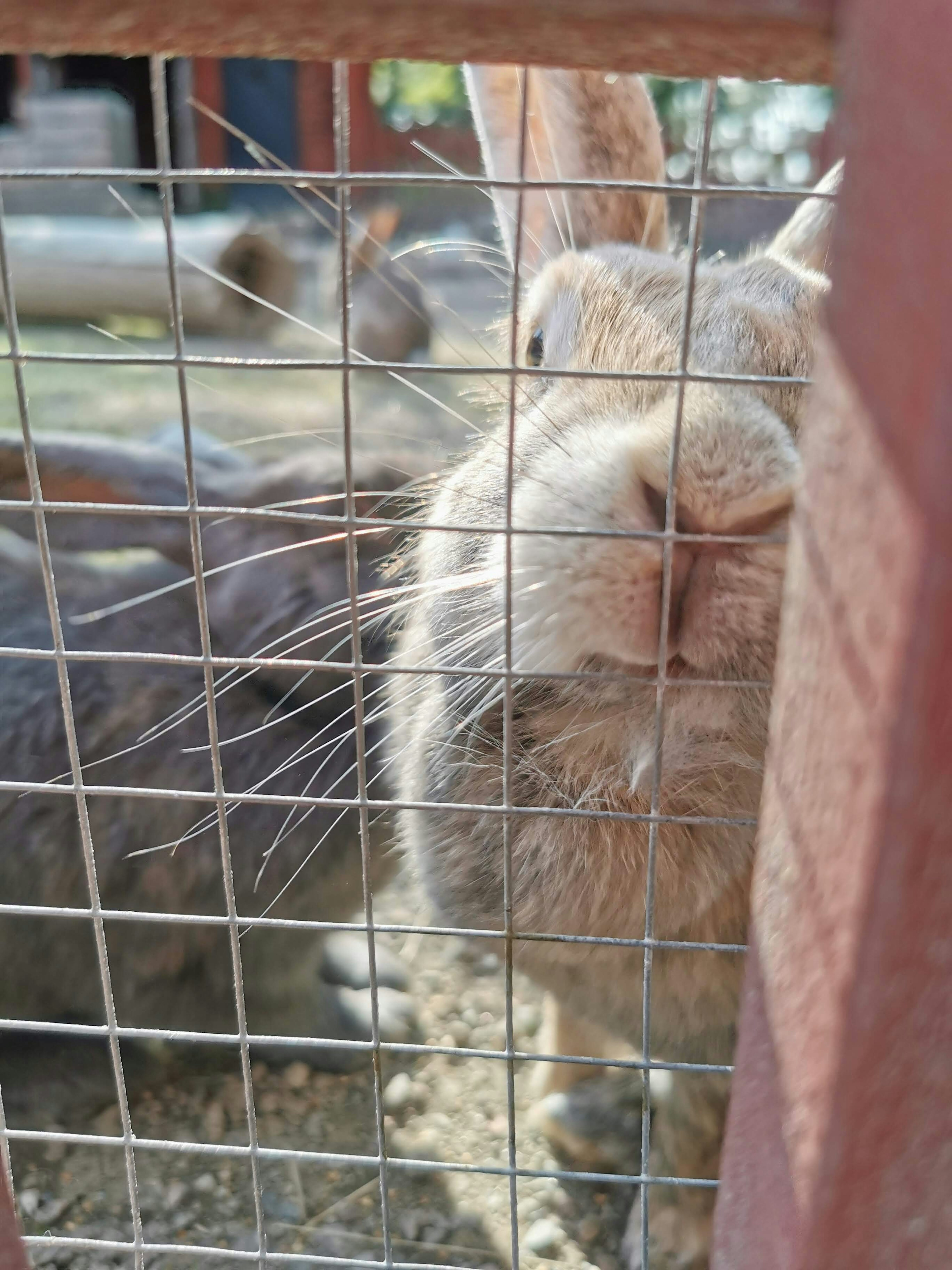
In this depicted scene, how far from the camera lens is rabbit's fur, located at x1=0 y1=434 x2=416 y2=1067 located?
217cm

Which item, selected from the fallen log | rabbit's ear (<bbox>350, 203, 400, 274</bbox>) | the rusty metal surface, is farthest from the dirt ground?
the fallen log

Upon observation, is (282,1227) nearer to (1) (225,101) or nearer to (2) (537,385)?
(2) (537,385)

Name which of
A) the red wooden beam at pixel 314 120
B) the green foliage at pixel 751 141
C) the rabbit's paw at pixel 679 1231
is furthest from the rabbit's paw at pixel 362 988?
the red wooden beam at pixel 314 120

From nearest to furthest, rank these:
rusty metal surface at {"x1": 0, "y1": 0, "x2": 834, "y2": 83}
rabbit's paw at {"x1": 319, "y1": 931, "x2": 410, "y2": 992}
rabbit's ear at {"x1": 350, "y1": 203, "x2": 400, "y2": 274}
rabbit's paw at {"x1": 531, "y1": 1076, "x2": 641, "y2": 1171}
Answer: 1. rusty metal surface at {"x1": 0, "y1": 0, "x2": 834, "y2": 83}
2. rabbit's paw at {"x1": 531, "y1": 1076, "x2": 641, "y2": 1171}
3. rabbit's paw at {"x1": 319, "y1": 931, "x2": 410, "y2": 992}
4. rabbit's ear at {"x1": 350, "y1": 203, "x2": 400, "y2": 274}

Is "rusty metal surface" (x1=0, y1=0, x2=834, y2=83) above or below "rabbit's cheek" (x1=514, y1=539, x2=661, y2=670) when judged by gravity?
above

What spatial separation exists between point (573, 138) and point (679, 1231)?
1964 millimetres

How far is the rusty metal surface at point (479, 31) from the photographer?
2.47 feet

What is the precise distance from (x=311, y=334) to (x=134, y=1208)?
6.48 m

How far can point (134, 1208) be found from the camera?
4.69ft

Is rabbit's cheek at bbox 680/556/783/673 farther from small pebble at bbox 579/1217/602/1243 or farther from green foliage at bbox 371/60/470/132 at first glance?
green foliage at bbox 371/60/470/132

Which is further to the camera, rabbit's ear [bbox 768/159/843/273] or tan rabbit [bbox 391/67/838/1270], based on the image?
rabbit's ear [bbox 768/159/843/273]

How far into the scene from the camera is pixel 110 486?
89.8 inches

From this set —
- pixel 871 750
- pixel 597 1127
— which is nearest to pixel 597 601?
pixel 871 750

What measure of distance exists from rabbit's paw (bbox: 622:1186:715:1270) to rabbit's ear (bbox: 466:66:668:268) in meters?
1.67
